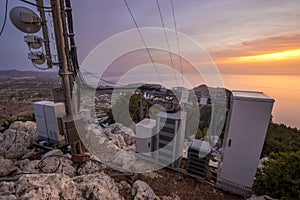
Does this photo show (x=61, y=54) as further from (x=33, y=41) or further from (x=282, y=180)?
(x=282, y=180)

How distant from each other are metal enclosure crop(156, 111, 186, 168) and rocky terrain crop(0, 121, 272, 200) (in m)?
0.48

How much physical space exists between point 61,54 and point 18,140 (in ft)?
17.6

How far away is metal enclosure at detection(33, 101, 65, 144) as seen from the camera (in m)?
5.69

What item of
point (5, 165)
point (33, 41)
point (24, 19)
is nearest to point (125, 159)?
point (5, 165)

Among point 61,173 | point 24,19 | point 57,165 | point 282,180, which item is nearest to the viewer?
point 61,173

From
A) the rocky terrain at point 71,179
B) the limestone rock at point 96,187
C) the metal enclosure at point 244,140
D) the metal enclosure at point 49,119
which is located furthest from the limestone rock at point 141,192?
the metal enclosure at point 49,119

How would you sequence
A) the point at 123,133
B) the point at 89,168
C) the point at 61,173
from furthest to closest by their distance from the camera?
the point at 123,133, the point at 89,168, the point at 61,173

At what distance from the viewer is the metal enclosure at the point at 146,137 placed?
5.28 meters

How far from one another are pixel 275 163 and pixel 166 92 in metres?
4.14

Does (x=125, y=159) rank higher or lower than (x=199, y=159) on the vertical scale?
lower

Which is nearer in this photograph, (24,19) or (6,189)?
(6,189)

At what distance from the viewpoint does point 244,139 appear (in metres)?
3.79

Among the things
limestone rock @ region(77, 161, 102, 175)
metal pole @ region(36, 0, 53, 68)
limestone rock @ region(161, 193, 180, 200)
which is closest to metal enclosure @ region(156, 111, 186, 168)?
limestone rock @ region(161, 193, 180, 200)

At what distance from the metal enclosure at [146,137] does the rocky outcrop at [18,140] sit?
193 inches
